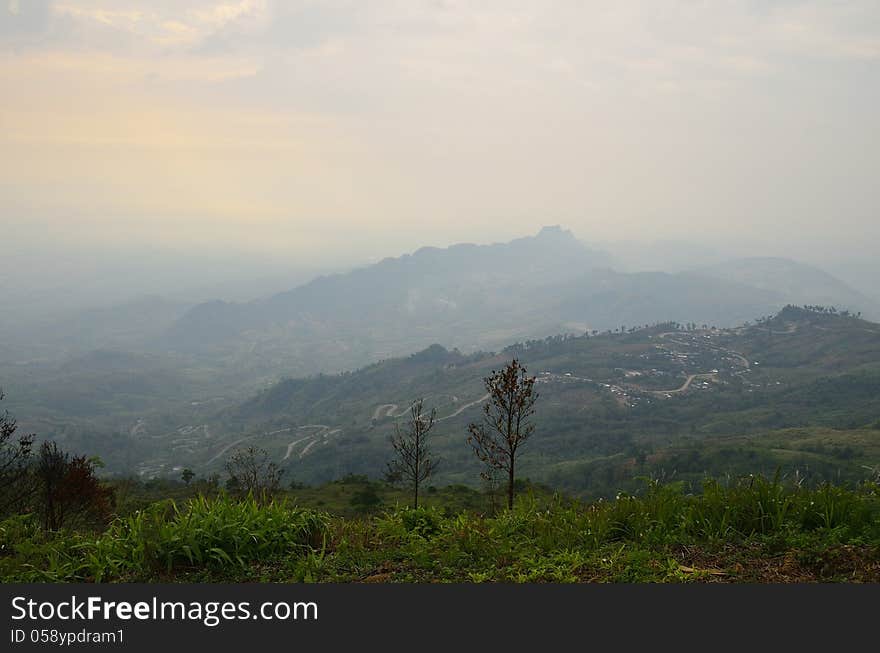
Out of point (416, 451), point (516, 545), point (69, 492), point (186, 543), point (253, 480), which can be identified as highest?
point (186, 543)

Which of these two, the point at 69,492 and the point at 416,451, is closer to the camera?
the point at 69,492

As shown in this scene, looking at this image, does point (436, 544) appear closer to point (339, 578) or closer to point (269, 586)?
point (339, 578)

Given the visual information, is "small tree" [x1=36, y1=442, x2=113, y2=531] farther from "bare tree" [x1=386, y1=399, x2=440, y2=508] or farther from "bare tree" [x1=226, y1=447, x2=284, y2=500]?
"bare tree" [x1=386, y1=399, x2=440, y2=508]

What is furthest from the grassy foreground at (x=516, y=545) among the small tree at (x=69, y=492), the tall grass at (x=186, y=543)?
the small tree at (x=69, y=492)

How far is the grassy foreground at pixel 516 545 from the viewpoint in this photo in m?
6.48

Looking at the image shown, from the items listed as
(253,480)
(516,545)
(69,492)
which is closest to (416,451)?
(253,480)

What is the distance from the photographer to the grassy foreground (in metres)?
6.48

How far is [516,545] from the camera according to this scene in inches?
293

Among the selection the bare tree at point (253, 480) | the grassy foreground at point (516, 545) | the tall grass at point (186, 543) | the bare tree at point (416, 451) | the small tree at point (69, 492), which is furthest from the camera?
the bare tree at point (416, 451)

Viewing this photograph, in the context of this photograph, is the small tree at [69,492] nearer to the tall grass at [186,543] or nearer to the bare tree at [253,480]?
the bare tree at [253,480]

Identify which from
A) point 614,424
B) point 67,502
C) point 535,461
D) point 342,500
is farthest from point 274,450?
point 67,502

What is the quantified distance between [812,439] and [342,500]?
108207mm

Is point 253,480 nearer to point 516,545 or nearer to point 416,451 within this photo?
point 416,451

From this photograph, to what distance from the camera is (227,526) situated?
7.04 metres
